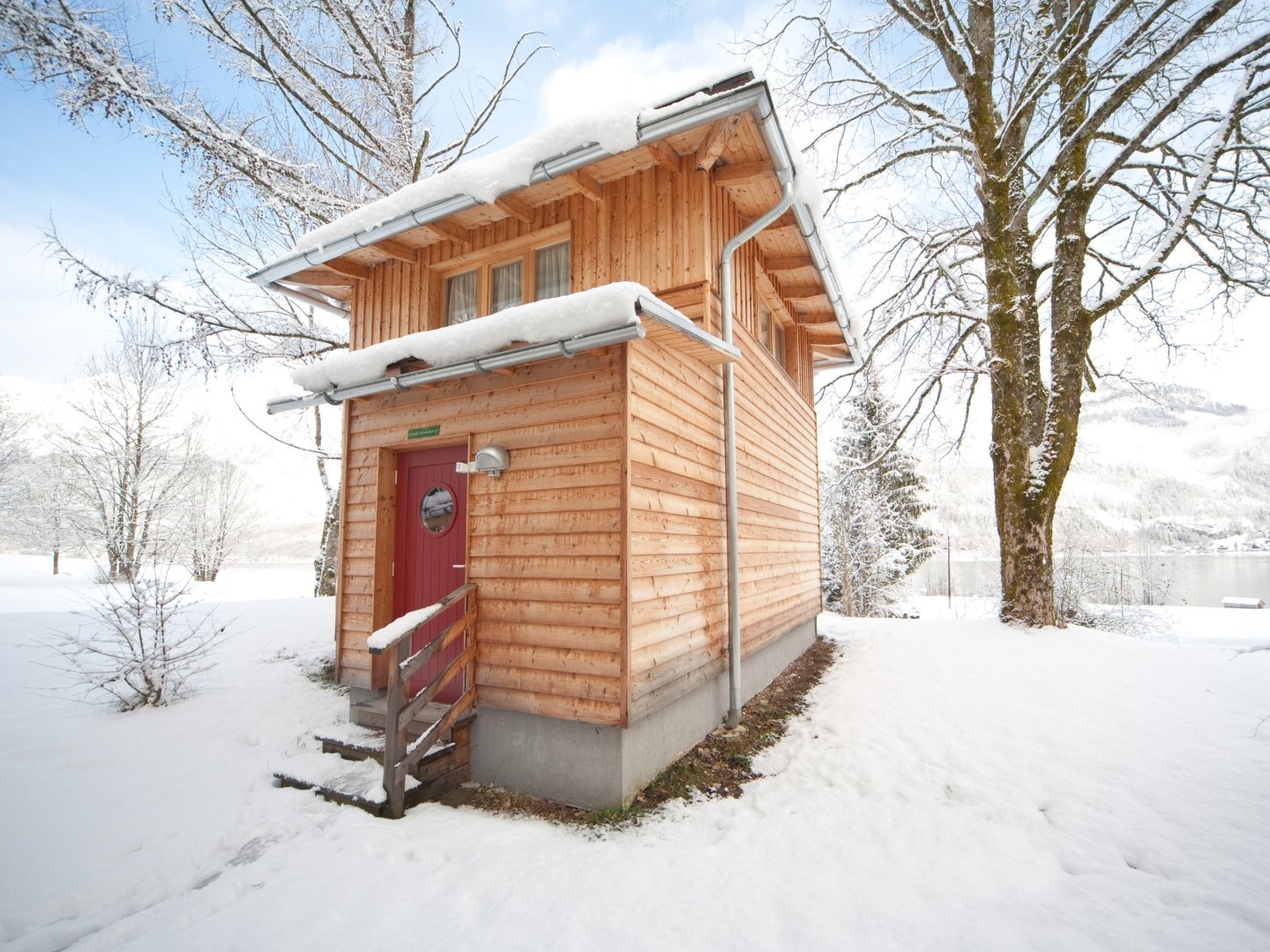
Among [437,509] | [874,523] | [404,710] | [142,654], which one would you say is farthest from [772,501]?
[874,523]

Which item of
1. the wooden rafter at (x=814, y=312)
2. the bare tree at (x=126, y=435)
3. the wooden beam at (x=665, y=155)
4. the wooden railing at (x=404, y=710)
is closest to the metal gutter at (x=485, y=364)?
the wooden railing at (x=404, y=710)

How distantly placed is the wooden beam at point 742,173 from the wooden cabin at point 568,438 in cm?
2

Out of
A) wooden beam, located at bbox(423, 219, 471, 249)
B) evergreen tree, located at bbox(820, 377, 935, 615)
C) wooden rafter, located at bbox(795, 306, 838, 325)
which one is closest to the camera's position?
wooden beam, located at bbox(423, 219, 471, 249)

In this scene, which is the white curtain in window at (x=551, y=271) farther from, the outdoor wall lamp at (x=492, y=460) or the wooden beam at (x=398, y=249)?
the outdoor wall lamp at (x=492, y=460)

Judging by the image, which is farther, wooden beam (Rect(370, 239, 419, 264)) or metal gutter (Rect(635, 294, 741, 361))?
wooden beam (Rect(370, 239, 419, 264))

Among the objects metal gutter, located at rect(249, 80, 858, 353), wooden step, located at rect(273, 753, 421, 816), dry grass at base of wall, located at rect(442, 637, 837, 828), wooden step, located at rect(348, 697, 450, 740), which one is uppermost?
metal gutter, located at rect(249, 80, 858, 353)

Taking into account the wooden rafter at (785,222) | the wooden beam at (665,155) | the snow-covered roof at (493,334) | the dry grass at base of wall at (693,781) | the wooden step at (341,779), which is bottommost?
the dry grass at base of wall at (693,781)

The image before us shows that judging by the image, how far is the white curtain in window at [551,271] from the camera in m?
5.77

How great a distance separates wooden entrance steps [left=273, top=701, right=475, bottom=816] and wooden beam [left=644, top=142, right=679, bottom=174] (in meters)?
5.02

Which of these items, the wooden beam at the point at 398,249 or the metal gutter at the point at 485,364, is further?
the wooden beam at the point at 398,249

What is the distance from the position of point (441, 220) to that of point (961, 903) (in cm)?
685

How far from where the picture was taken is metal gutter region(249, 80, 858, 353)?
4.34 meters

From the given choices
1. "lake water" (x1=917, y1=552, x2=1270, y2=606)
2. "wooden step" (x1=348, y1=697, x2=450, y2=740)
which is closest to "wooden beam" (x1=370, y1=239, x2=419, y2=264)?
"wooden step" (x1=348, y1=697, x2=450, y2=740)

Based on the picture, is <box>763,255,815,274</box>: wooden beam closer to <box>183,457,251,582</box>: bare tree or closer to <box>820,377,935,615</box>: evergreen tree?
<box>820,377,935,615</box>: evergreen tree
